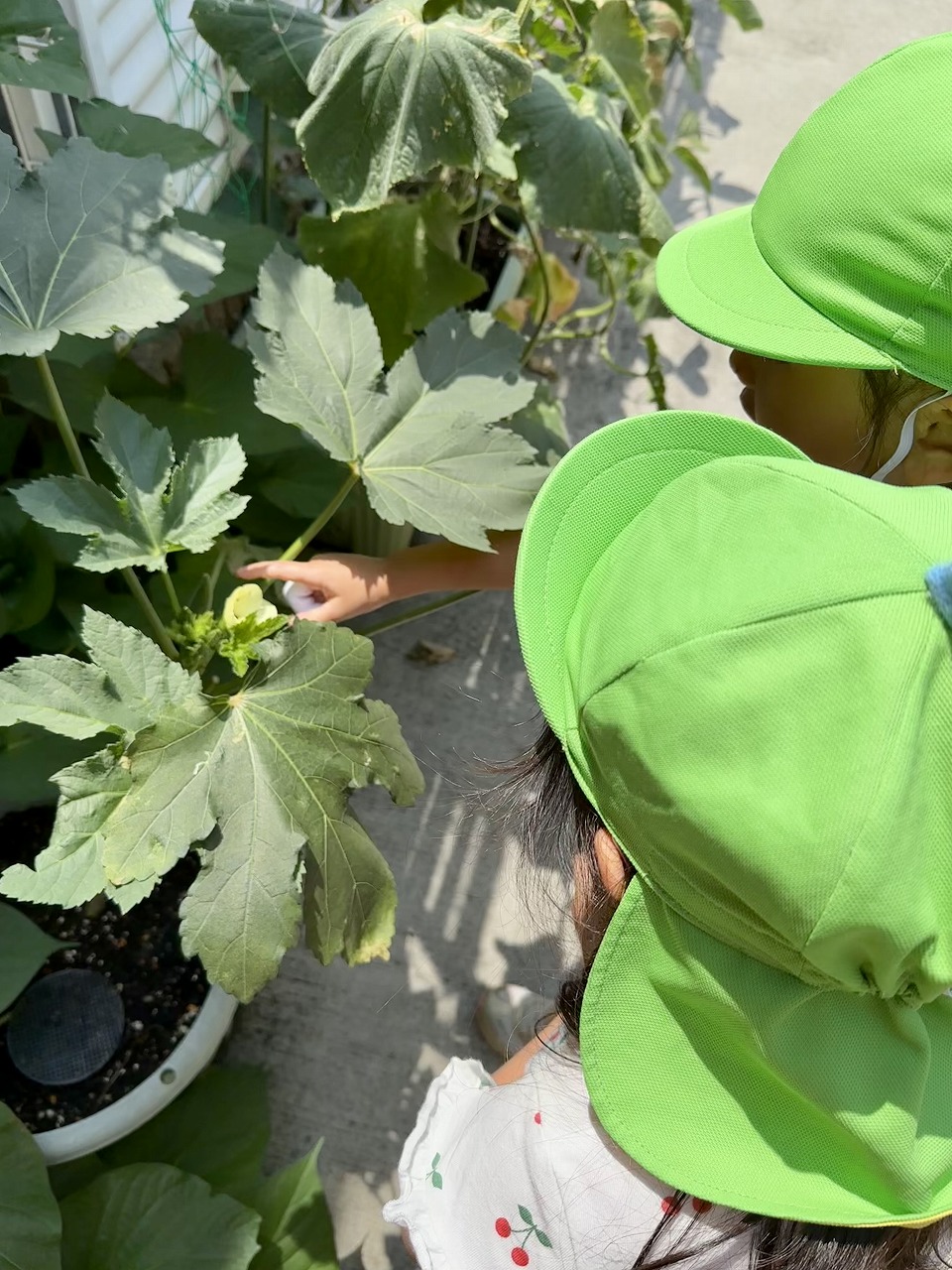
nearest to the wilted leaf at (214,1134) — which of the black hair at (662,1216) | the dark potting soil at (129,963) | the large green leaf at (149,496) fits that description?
the dark potting soil at (129,963)

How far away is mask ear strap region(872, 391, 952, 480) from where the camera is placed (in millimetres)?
796

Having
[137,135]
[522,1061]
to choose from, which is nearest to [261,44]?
[137,135]

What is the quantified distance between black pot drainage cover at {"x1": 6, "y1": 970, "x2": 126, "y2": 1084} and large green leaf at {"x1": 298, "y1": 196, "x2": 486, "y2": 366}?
3.00 ft

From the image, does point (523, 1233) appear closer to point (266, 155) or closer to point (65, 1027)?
point (65, 1027)

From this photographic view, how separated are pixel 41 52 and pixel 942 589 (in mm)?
1006

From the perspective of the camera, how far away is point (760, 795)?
517 mm

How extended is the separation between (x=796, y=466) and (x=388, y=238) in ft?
3.16

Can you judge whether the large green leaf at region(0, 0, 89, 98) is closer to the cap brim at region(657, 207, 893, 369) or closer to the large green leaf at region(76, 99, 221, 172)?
the large green leaf at region(76, 99, 221, 172)

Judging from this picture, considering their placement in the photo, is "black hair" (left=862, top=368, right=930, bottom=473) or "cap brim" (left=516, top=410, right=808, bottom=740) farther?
"black hair" (left=862, top=368, right=930, bottom=473)

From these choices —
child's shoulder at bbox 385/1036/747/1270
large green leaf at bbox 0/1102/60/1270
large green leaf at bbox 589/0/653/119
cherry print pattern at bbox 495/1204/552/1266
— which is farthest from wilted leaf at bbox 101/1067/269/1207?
large green leaf at bbox 589/0/653/119

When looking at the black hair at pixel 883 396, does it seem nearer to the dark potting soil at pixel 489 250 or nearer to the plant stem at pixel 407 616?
the plant stem at pixel 407 616

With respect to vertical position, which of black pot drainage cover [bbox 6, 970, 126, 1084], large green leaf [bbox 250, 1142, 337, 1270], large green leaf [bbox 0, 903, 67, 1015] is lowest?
large green leaf [bbox 250, 1142, 337, 1270]

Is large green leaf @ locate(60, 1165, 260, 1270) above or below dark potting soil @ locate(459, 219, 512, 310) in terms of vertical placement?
below

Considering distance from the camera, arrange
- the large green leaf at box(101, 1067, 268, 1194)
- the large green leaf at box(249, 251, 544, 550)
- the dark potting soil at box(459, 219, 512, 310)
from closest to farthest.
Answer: the large green leaf at box(249, 251, 544, 550), the large green leaf at box(101, 1067, 268, 1194), the dark potting soil at box(459, 219, 512, 310)
